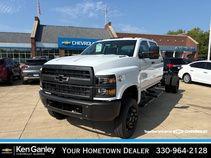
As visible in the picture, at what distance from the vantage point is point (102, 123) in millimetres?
5668

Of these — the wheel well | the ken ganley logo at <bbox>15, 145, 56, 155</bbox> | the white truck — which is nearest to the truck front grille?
the white truck

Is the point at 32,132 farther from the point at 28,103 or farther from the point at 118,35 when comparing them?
the point at 118,35

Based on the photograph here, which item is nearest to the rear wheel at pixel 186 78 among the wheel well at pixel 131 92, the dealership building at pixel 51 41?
the wheel well at pixel 131 92

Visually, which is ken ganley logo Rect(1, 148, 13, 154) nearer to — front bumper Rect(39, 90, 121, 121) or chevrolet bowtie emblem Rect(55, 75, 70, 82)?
front bumper Rect(39, 90, 121, 121)

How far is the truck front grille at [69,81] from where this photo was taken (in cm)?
416

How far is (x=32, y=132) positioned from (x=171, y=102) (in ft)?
17.5

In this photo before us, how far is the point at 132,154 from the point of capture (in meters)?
3.87

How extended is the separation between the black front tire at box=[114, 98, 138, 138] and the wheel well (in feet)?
0.43

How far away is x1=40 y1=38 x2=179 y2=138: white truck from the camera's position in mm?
4105

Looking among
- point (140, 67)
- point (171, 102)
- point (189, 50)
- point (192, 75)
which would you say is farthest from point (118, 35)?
point (140, 67)

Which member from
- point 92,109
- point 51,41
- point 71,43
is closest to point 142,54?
point 92,109

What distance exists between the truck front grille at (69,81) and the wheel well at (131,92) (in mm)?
855

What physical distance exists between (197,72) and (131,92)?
1012cm

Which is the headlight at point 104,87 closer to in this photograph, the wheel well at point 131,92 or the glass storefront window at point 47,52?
the wheel well at point 131,92
